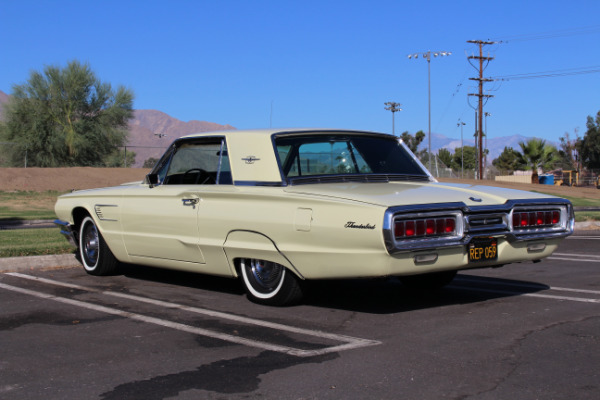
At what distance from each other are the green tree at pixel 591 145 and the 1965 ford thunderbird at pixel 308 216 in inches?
3004

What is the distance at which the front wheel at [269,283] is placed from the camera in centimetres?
599

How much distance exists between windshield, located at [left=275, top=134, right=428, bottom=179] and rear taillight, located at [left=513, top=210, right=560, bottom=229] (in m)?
1.24

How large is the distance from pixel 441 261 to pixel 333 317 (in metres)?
0.99

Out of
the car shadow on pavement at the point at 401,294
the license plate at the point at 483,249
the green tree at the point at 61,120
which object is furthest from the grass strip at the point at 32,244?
the green tree at the point at 61,120

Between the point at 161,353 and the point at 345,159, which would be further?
the point at 345,159

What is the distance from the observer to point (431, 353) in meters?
4.53

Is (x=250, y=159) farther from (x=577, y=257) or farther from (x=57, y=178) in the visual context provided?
(x=57, y=178)

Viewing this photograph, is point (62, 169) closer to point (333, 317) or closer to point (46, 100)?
point (46, 100)

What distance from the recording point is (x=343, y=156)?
22.1ft

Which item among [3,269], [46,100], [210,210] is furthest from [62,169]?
Answer: [210,210]

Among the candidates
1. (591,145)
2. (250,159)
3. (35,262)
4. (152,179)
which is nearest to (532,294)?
(250,159)

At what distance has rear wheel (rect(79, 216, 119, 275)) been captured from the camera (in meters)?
7.96

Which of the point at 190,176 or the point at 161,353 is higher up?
the point at 190,176

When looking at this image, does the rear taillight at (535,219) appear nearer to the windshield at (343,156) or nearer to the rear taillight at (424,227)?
the rear taillight at (424,227)
